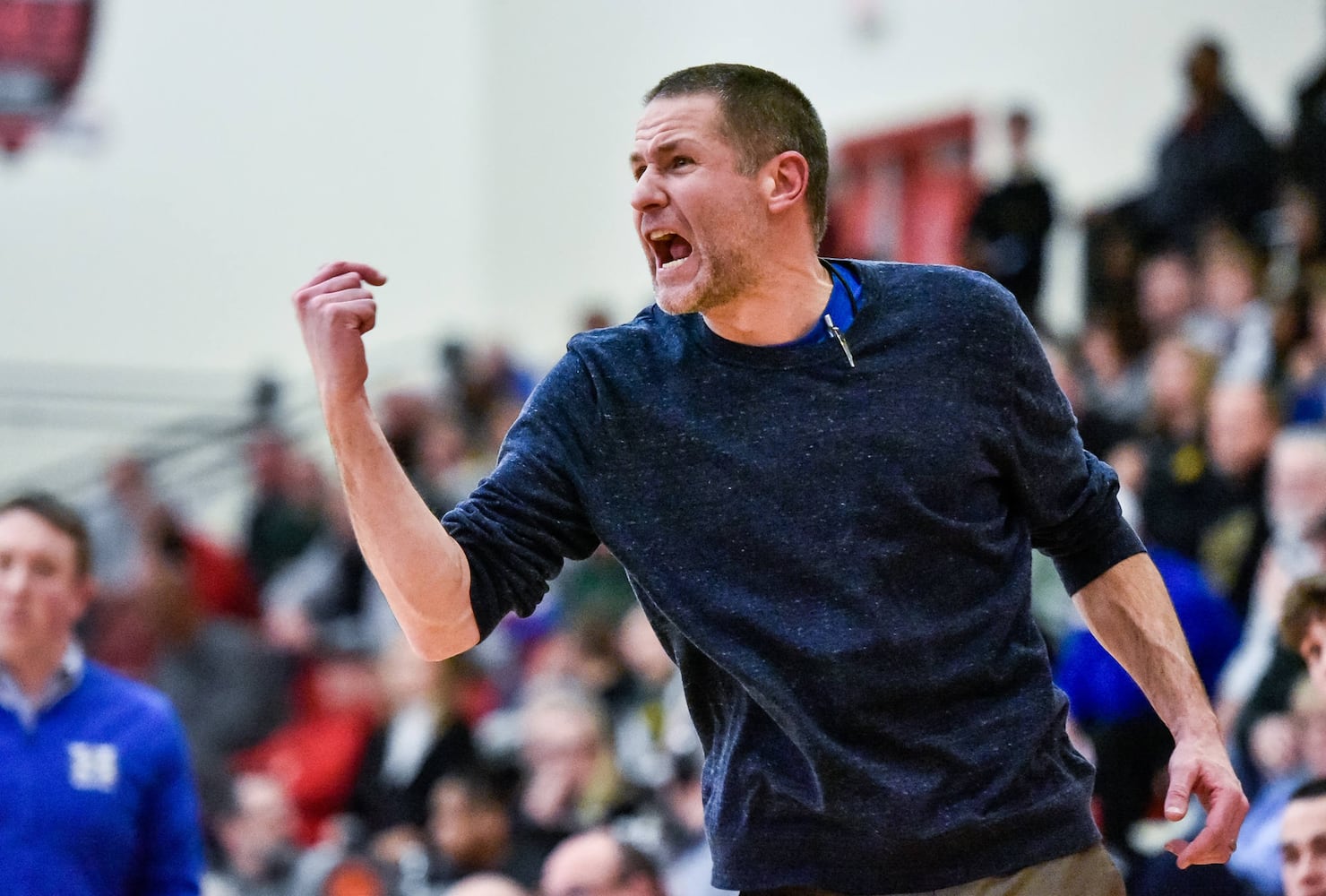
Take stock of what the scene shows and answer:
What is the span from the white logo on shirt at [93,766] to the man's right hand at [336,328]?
1.66m

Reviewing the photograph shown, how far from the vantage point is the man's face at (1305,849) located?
3.05 meters

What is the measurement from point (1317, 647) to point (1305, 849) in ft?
1.28

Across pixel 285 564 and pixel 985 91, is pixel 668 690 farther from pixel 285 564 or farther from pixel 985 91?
pixel 985 91

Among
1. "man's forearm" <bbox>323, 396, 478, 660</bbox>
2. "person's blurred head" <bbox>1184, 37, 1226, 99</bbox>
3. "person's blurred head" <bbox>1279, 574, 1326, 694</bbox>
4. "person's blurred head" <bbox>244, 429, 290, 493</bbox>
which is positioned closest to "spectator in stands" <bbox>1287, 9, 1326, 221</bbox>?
"person's blurred head" <bbox>1184, 37, 1226, 99</bbox>

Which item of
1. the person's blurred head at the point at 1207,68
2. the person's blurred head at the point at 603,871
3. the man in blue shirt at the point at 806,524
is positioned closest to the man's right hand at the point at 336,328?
the man in blue shirt at the point at 806,524

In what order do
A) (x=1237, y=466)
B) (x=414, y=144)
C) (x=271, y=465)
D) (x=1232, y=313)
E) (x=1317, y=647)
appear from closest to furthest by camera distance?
(x=1317, y=647) → (x=1237, y=466) → (x=1232, y=313) → (x=271, y=465) → (x=414, y=144)

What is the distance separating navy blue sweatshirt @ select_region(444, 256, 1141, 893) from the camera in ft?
6.58

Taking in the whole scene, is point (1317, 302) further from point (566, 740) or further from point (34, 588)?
point (34, 588)

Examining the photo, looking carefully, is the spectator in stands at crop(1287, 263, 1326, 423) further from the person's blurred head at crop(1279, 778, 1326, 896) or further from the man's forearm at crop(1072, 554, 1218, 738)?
the man's forearm at crop(1072, 554, 1218, 738)

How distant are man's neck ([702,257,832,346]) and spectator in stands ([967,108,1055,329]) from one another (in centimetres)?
676

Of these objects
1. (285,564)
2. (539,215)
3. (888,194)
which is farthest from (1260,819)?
(539,215)

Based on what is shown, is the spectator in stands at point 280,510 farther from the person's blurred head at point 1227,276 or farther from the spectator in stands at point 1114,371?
the person's blurred head at point 1227,276

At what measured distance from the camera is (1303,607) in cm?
301

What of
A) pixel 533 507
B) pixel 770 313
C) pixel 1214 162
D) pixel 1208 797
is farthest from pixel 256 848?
pixel 1214 162
